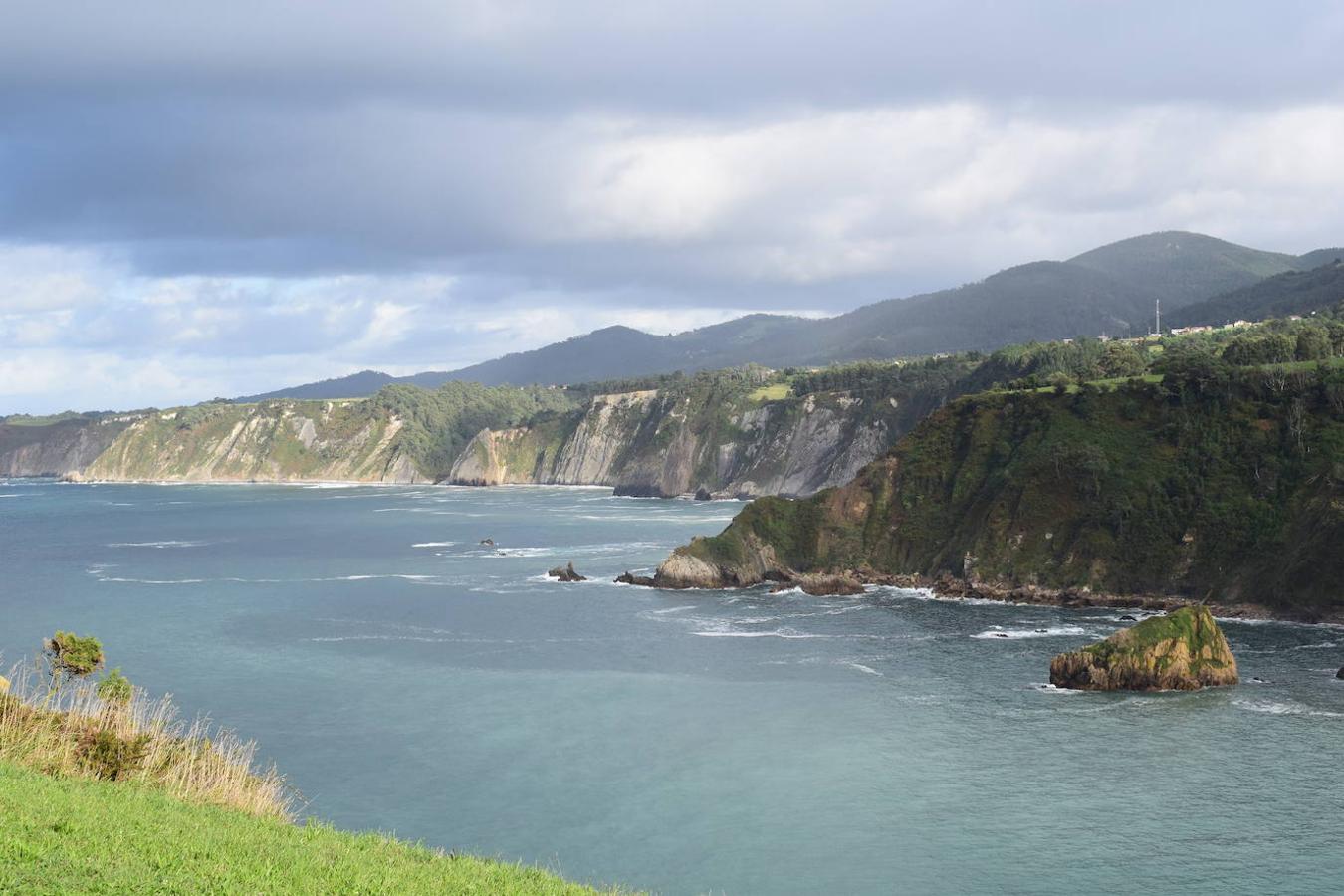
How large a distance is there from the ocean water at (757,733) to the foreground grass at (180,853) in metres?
14.9

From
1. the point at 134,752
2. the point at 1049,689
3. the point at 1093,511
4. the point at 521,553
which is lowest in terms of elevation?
the point at 1049,689

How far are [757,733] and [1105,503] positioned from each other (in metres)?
48.7

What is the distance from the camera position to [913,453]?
113 meters

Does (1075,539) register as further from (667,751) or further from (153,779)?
(153,779)

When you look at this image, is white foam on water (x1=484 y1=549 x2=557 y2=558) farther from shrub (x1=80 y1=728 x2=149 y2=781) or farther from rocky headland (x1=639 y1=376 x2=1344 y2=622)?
shrub (x1=80 y1=728 x2=149 y2=781)

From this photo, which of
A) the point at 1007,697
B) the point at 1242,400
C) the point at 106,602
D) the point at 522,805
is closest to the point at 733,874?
the point at 522,805

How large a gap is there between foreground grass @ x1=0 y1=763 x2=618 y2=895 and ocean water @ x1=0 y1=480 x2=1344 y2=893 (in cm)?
1485

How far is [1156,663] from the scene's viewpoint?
218 ft

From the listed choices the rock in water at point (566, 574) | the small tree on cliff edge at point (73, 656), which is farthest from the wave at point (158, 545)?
the small tree on cliff edge at point (73, 656)

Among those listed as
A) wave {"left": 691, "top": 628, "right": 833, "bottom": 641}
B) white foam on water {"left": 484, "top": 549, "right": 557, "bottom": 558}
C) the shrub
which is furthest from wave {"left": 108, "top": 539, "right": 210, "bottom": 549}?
the shrub

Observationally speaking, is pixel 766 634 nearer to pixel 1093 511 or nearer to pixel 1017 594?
pixel 1017 594

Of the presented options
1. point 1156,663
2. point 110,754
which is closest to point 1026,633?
point 1156,663

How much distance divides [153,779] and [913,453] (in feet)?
298

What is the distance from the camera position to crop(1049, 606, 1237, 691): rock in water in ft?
217
